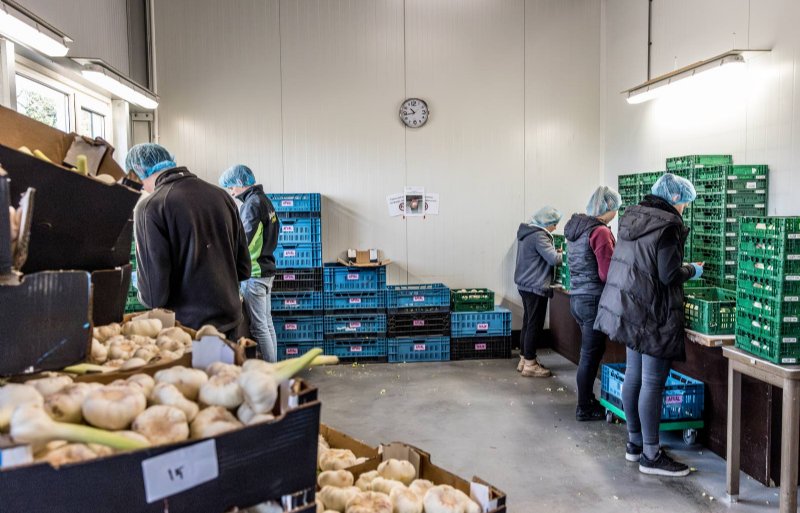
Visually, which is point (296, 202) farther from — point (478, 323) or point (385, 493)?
point (385, 493)

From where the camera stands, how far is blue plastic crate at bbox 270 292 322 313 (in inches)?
245

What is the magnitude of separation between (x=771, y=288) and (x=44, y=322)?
2.97 meters

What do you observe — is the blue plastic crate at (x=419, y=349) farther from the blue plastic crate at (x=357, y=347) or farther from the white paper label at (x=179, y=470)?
the white paper label at (x=179, y=470)

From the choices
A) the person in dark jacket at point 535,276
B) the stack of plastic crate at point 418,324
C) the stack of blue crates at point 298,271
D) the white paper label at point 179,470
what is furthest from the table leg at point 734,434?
the stack of blue crates at point 298,271

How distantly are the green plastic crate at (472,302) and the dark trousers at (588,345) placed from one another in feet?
6.42

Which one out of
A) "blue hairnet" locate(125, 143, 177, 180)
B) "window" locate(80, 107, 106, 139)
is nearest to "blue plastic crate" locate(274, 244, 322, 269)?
"window" locate(80, 107, 106, 139)

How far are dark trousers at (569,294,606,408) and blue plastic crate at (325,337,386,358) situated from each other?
2372 millimetres

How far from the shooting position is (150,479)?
986 mm

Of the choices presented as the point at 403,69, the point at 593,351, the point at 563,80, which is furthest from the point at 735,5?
the point at 403,69

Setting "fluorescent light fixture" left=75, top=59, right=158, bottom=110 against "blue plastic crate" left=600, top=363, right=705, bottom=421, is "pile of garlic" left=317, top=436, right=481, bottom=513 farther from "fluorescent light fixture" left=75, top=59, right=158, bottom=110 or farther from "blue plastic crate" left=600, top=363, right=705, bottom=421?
"fluorescent light fixture" left=75, top=59, right=158, bottom=110

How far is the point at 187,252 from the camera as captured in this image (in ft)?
9.29

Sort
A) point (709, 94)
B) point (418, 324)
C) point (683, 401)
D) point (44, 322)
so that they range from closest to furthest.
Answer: point (44, 322)
point (683, 401)
point (709, 94)
point (418, 324)

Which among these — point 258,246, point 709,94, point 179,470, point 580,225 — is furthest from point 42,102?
point 709,94

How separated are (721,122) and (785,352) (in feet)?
8.43
